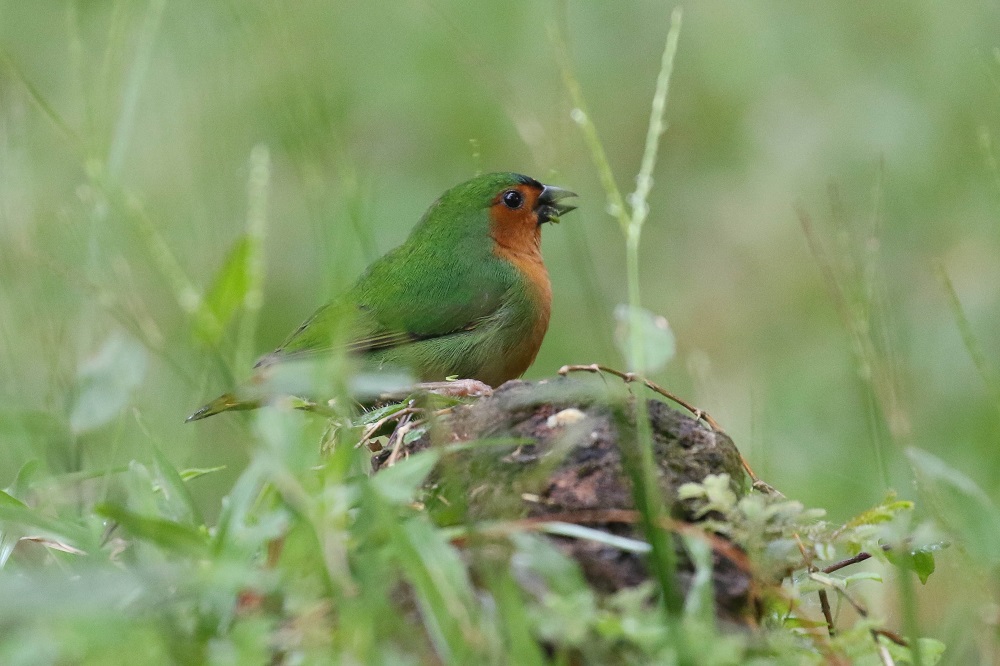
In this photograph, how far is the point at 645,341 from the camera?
7.29 feet

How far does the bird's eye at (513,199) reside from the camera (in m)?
4.90

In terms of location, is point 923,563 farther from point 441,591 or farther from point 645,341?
point 441,591

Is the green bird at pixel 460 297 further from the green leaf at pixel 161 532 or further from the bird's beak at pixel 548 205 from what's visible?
the green leaf at pixel 161 532

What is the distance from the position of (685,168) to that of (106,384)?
480 centimetres

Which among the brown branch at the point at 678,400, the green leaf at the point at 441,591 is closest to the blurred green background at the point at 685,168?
the brown branch at the point at 678,400

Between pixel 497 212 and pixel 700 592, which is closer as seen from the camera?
pixel 700 592

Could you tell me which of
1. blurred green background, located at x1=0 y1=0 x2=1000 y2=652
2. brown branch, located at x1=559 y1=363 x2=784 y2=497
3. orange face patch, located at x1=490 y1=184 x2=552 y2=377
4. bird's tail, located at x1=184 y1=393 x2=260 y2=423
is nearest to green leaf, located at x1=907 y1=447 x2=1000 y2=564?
brown branch, located at x1=559 y1=363 x2=784 y2=497

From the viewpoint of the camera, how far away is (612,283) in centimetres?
669

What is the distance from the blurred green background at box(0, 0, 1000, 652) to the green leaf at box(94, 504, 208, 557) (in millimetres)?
2948

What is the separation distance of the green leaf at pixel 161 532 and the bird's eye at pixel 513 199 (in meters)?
3.30

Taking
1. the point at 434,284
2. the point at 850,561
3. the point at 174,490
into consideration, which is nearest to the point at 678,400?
the point at 850,561

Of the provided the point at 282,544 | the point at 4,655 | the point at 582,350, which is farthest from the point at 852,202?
the point at 4,655

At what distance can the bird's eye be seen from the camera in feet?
16.1

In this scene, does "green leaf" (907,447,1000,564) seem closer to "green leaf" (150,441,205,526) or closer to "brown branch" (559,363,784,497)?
"brown branch" (559,363,784,497)
